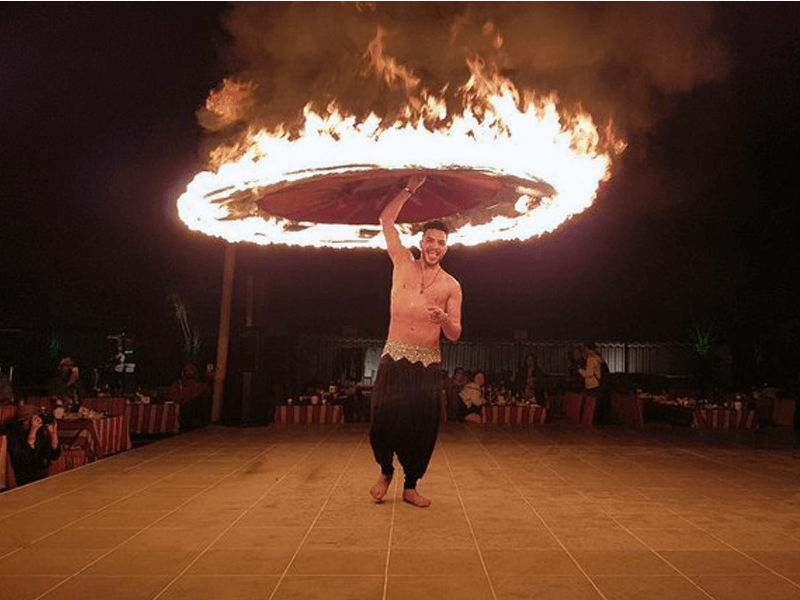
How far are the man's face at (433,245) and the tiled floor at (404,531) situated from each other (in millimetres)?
1775

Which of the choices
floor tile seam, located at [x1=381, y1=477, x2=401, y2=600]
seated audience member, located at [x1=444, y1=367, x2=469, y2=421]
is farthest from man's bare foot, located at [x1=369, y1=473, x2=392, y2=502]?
seated audience member, located at [x1=444, y1=367, x2=469, y2=421]

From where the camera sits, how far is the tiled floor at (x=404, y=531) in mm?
2980

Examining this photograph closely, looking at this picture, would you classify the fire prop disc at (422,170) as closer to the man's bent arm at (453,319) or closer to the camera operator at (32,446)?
the man's bent arm at (453,319)

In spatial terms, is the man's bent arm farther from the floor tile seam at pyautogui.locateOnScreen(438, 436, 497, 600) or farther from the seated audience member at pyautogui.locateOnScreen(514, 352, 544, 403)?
the seated audience member at pyautogui.locateOnScreen(514, 352, 544, 403)

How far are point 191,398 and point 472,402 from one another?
5049 mm

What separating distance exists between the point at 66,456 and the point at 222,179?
12.2 ft

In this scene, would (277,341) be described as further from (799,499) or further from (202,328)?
(202,328)

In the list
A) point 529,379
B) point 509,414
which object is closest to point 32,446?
point 509,414

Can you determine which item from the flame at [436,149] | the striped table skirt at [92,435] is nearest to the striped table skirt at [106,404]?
the striped table skirt at [92,435]

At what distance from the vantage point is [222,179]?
5.14 m

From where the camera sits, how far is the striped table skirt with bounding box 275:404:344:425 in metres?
11.8

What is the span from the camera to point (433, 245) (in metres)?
4.88

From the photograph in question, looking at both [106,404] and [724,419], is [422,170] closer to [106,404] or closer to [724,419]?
[106,404]

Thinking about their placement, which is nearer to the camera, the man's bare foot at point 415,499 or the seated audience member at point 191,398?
the man's bare foot at point 415,499
